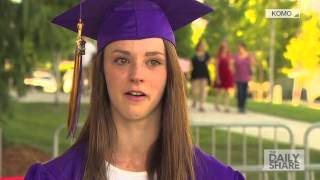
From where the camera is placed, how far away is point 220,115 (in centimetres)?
799

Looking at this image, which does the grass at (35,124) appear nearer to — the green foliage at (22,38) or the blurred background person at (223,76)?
the green foliage at (22,38)

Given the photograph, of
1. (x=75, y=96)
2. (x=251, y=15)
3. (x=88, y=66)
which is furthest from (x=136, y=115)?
(x=251, y=15)

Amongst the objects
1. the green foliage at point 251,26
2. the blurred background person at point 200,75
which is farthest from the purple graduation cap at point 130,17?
the blurred background person at point 200,75

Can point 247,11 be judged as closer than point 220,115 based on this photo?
Yes

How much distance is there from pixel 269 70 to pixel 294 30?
849 mm

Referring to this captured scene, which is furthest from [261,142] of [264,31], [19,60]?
[19,60]

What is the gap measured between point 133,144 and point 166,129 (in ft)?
0.32

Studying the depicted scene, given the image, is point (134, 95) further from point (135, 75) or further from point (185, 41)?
point (185, 41)

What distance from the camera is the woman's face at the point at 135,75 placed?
1.64m

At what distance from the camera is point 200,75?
7957 millimetres

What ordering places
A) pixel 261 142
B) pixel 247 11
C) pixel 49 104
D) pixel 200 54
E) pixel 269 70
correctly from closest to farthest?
1. pixel 247 11
2. pixel 269 70
3. pixel 261 142
4. pixel 200 54
5. pixel 49 104

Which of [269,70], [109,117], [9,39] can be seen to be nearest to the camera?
[109,117]

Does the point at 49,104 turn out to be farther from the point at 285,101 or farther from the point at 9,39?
the point at 285,101

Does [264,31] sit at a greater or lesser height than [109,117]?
greater
